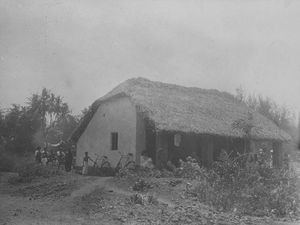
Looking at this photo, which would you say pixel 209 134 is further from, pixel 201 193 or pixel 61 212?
pixel 61 212

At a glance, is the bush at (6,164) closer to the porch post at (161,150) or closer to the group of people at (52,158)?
the group of people at (52,158)

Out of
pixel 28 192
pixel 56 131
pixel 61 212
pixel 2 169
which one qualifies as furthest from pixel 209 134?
pixel 56 131

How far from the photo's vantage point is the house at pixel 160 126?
17.9 meters

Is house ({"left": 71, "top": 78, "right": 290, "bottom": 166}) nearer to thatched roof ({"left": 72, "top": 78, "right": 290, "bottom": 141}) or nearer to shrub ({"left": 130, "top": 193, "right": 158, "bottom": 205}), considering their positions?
thatched roof ({"left": 72, "top": 78, "right": 290, "bottom": 141})

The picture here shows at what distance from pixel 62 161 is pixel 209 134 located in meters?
8.74

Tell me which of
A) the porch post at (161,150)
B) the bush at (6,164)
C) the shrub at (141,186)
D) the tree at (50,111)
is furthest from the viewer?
the tree at (50,111)

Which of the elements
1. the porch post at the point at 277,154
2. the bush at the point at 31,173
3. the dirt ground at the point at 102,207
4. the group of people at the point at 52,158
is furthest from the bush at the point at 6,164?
the porch post at the point at 277,154

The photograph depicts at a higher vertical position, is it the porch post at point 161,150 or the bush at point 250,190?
the porch post at point 161,150

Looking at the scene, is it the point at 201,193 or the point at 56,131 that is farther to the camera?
the point at 56,131

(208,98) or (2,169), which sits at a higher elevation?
(208,98)

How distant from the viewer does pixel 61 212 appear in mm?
9602

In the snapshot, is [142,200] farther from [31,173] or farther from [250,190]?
[31,173]

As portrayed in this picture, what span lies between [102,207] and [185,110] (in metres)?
10.4

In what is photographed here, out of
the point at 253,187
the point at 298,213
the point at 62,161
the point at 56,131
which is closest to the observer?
the point at 298,213
